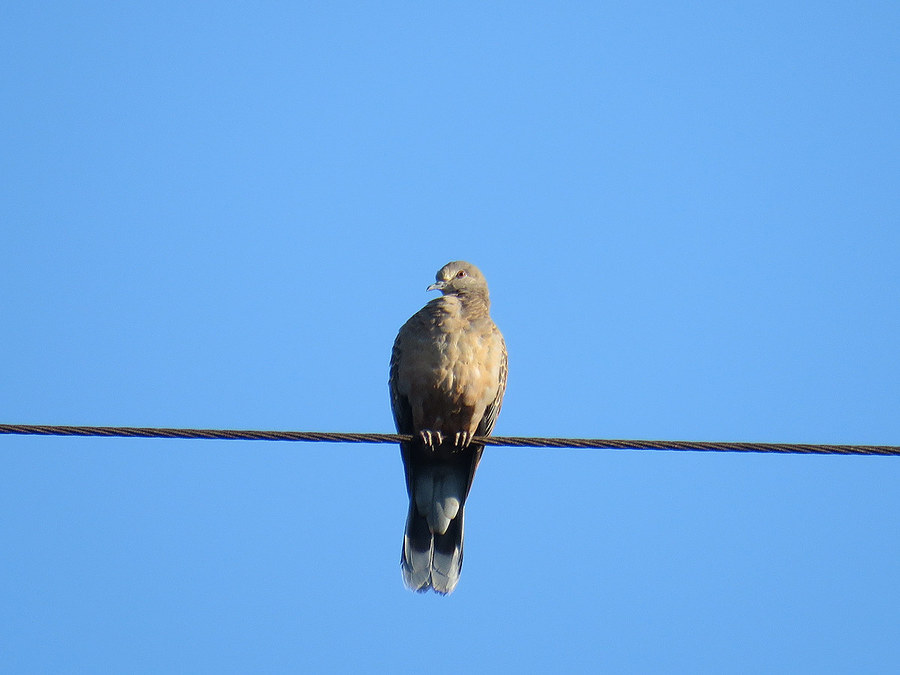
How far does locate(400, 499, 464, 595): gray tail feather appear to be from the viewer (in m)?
6.96

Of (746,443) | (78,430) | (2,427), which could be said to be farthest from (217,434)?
(746,443)

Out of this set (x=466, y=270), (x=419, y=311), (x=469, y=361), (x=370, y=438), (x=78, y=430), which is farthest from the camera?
(x=466, y=270)

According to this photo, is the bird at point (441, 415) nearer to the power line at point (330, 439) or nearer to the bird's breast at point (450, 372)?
the bird's breast at point (450, 372)

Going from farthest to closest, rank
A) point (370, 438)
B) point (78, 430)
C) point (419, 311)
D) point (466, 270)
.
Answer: point (466, 270) → point (419, 311) → point (370, 438) → point (78, 430)

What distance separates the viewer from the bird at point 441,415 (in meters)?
6.91

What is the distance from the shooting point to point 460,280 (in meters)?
8.20

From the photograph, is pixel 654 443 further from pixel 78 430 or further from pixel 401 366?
pixel 401 366

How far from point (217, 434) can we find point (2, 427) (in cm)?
87

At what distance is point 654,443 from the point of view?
14.8 feet

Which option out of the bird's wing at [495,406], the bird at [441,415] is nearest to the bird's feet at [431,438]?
the bird at [441,415]

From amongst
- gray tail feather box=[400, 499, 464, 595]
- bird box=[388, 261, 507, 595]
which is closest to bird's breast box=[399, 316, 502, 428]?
bird box=[388, 261, 507, 595]

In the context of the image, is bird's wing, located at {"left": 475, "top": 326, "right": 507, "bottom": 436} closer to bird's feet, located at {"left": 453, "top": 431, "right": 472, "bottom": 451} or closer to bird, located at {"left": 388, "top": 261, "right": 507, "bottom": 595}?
bird, located at {"left": 388, "top": 261, "right": 507, "bottom": 595}

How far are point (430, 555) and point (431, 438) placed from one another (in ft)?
2.65

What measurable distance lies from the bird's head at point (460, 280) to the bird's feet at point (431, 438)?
147 centimetres
